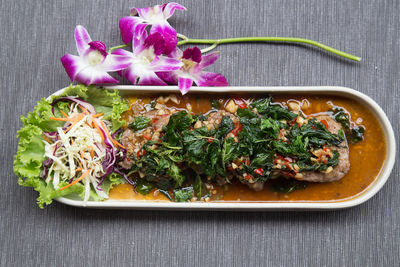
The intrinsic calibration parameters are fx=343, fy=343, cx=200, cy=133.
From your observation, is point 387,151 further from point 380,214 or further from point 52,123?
point 52,123

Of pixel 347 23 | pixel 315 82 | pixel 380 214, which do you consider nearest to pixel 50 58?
pixel 315 82

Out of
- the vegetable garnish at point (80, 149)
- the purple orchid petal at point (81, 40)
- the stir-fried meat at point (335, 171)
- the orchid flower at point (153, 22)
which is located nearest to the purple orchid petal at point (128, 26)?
the orchid flower at point (153, 22)

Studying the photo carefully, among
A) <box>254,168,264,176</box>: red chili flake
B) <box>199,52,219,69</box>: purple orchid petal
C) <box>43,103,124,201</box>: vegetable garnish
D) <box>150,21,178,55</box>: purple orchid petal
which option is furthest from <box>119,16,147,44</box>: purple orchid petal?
<box>254,168,264,176</box>: red chili flake

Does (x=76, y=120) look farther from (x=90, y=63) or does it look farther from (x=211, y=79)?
(x=211, y=79)

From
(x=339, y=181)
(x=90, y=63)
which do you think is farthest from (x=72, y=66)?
(x=339, y=181)

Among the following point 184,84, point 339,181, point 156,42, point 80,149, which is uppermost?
point 156,42

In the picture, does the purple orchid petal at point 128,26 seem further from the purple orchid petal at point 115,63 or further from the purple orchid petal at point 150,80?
the purple orchid petal at point 150,80
